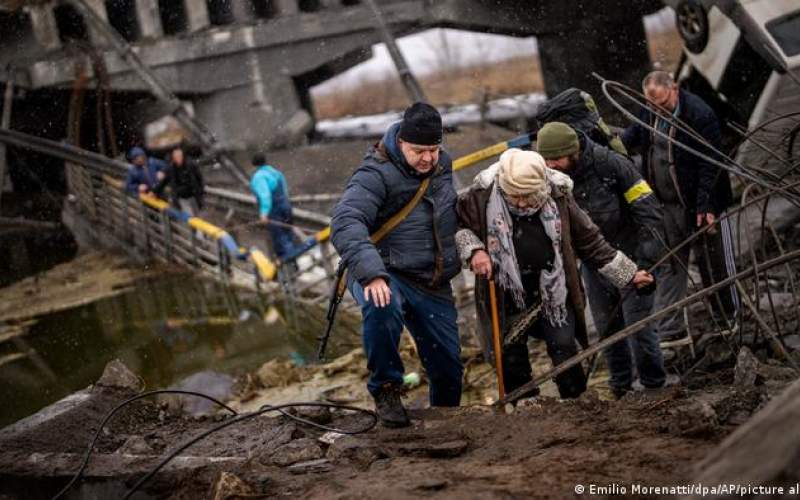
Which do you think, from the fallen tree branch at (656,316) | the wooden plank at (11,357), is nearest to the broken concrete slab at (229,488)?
the fallen tree branch at (656,316)

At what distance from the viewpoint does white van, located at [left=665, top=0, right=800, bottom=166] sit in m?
9.16

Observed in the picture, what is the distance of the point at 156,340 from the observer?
10508 mm

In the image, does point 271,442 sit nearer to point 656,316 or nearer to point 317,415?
point 317,415

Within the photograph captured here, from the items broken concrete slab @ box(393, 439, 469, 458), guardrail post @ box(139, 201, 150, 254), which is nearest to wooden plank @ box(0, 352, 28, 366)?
guardrail post @ box(139, 201, 150, 254)

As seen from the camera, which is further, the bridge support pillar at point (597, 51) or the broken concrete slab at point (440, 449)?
the bridge support pillar at point (597, 51)

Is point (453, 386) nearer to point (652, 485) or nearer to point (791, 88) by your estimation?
point (652, 485)

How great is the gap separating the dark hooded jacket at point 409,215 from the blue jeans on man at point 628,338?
1.09 meters

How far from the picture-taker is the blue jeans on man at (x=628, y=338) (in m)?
5.35

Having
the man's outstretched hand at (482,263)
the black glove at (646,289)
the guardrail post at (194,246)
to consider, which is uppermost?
the man's outstretched hand at (482,263)

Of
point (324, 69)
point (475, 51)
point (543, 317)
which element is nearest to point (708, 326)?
point (543, 317)

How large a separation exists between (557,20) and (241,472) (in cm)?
2035

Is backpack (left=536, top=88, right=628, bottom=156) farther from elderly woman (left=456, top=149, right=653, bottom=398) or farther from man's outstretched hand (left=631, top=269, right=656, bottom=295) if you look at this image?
man's outstretched hand (left=631, top=269, right=656, bottom=295)

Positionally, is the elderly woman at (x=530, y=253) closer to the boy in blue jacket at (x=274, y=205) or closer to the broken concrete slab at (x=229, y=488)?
the broken concrete slab at (x=229, y=488)

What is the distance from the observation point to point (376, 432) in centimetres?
466
